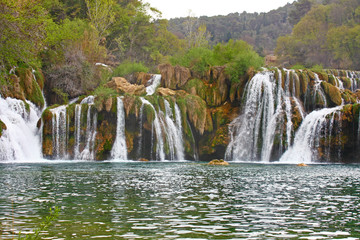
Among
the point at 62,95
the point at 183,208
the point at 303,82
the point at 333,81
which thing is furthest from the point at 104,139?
the point at 183,208

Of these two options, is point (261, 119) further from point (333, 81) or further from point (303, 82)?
point (333, 81)

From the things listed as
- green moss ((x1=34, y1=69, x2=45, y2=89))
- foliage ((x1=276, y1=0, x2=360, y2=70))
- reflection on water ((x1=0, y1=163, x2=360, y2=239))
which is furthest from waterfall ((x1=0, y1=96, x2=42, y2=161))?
foliage ((x1=276, y1=0, x2=360, y2=70))

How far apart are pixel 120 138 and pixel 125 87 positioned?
8480 mm

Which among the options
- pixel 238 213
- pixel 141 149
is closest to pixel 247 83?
pixel 141 149

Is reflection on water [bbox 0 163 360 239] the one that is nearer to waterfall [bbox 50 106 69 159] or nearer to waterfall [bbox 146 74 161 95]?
waterfall [bbox 50 106 69 159]

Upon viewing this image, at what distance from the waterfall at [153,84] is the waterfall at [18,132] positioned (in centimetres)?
1317

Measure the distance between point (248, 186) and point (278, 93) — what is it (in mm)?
27407

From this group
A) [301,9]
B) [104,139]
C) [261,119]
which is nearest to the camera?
[104,139]

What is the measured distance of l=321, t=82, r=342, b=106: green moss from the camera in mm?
42875

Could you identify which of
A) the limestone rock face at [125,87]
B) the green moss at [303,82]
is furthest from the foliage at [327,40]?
the limestone rock face at [125,87]

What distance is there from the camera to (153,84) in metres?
50.1

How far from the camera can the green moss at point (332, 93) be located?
42875 mm

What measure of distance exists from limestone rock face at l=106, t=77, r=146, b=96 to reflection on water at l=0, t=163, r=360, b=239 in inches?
1083

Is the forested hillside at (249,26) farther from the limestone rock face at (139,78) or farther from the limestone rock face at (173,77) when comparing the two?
the limestone rock face at (173,77)
